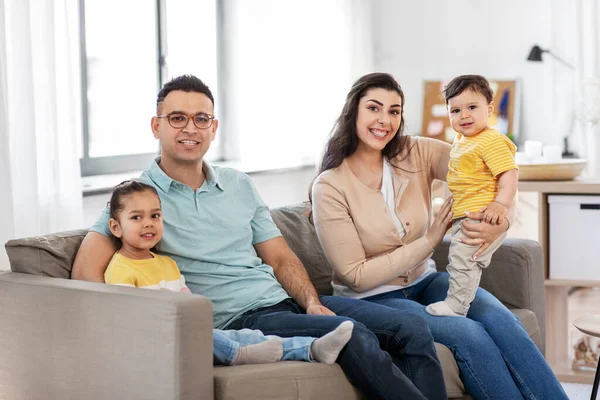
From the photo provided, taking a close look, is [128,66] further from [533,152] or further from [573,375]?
[573,375]

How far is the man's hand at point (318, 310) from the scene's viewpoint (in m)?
2.50

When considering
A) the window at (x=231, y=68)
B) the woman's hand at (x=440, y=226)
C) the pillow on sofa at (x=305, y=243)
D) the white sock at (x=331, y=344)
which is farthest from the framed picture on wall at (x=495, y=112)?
the white sock at (x=331, y=344)

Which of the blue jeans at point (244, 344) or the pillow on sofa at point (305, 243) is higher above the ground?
the pillow on sofa at point (305, 243)

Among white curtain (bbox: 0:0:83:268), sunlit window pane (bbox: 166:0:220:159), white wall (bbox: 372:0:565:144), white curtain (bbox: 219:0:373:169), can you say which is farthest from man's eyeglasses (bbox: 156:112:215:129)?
white wall (bbox: 372:0:565:144)

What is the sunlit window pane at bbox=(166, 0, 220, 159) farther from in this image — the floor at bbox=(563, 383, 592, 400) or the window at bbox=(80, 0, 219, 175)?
the floor at bbox=(563, 383, 592, 400)

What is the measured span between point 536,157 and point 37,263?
2164 millimetres

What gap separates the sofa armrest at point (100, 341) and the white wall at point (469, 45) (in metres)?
3.37

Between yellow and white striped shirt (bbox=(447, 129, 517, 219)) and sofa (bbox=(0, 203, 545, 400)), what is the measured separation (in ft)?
1.41

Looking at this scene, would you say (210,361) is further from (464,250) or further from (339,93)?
(339,93)

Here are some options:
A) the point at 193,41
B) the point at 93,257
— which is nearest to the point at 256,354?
the point at 93,257

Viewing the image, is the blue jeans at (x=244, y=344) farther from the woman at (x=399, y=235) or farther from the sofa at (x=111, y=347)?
the woman at (x=399, y=235)

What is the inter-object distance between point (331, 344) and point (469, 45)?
3.51m

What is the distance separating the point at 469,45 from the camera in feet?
17.6

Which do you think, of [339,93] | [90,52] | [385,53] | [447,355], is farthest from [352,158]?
[385,53]
